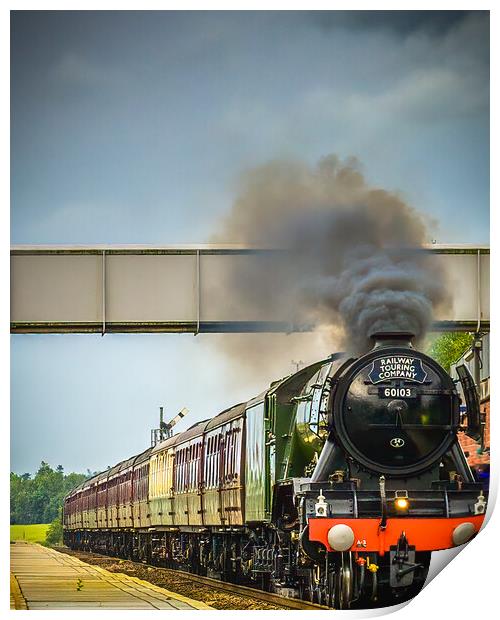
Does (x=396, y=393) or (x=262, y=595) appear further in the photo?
(x=262, y=595)

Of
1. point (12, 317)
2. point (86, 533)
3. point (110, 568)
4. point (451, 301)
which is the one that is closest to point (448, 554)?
point (451, 301)

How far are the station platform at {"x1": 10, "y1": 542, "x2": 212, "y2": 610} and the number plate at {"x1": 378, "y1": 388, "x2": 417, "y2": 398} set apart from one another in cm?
471

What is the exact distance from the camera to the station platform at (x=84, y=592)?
18422 mm

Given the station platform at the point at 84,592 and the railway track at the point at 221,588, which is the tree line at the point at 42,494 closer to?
the railway track at the point at 221,588

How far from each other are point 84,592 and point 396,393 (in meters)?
7.61

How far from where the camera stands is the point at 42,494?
57281 mm

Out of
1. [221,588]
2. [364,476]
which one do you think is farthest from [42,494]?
[364,476]

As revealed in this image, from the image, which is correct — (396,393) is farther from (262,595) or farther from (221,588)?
(221,588)

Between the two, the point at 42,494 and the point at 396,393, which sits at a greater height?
the point at 396,393

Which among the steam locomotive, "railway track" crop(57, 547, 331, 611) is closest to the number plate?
the steam locomotive

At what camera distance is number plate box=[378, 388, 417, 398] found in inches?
647

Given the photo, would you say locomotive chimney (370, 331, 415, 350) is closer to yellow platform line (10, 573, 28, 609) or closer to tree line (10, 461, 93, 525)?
yellow platform line (10, 573, 28, 609)
